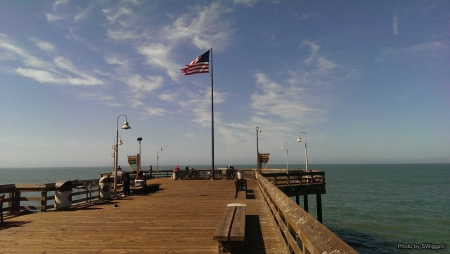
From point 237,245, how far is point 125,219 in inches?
203

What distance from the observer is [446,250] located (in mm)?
20469

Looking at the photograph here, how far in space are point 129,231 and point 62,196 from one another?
5.35 m

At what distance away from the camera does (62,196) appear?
10.7 metres

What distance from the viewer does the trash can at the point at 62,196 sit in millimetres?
10648

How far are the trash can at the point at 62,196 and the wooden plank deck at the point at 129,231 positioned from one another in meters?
0.55

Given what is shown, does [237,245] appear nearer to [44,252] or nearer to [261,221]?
[261,221]

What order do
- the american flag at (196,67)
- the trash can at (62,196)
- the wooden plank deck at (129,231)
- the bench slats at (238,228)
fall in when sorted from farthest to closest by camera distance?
the american flag at (196,67) < the trash can at (62,196) < the wooden plank deck at (129,231) < the bench slats at (238,228)

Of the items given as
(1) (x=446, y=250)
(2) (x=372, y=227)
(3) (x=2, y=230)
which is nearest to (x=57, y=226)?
(3) (x=2, y=230)

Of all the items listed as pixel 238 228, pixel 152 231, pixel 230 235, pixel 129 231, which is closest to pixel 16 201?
pixel 129 231

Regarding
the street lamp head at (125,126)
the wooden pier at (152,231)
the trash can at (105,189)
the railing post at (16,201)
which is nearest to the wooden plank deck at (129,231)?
the wooden pier at (152,231)

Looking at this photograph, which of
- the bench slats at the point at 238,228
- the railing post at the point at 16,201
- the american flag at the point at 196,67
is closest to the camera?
the bench slats at the point at 238,228

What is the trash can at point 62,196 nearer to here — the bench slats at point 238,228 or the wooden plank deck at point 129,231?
the wooden plank deck at point 129,231

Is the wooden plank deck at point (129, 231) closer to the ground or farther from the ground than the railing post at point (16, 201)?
closer to the ground

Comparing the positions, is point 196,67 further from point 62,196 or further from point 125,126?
point 62,196
